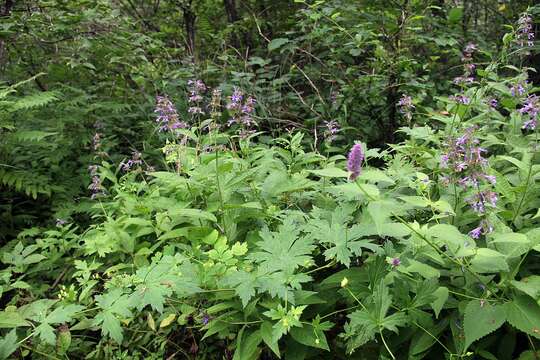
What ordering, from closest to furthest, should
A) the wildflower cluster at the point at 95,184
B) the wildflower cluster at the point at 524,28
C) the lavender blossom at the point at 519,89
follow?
the wildflower cluster at the point at 524,28 < the lavender blossom at the point at 519,89 < the wildflower cluster at the point at 95,184

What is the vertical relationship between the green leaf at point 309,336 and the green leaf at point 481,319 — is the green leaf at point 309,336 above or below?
below

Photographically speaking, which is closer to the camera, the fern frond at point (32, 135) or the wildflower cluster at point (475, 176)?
the wildflower cluster at point (475, 176)

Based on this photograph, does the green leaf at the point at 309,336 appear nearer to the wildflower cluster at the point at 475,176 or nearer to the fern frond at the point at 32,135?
the wildflower cluster at the point at 475,176

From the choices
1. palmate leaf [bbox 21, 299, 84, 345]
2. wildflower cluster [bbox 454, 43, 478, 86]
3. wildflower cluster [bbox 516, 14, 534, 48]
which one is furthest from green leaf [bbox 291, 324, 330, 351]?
wildflower cluster [bbox 516, 14, 534, 48]

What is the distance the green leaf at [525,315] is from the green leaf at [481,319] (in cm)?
3

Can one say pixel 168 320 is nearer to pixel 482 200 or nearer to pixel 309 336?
pixel 309 336

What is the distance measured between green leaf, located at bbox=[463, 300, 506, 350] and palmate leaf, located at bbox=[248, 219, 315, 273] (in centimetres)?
62

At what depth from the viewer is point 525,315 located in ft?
5.19

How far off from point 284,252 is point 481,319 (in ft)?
2.50

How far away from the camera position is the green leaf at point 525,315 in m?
1.54

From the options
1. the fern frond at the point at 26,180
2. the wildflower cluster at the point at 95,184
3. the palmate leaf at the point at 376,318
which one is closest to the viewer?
the palmate leaf at the point at 376,318

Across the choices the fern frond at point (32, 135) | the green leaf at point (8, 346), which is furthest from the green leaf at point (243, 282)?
the fern frond at point (32, 135)

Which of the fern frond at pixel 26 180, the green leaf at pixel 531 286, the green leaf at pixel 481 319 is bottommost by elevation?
the fern frond at pixel 26 180

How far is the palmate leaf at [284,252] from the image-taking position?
1.78 metres
